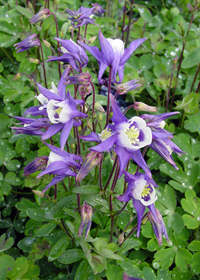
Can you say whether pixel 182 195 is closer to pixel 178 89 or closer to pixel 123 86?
pixel 178 89

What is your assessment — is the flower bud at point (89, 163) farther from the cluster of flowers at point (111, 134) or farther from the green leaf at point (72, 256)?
the green leaf at point (72, 256)

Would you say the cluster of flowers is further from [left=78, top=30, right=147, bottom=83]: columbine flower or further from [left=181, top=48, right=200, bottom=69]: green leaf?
[left=181, top=48, right=200, bottom=69]: green leaf

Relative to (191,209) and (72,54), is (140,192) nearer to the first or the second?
(72,54)

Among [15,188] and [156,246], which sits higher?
[156,246]

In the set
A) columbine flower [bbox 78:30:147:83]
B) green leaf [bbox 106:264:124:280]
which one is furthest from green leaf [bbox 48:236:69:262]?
columbine flower [bbox 78:30:147:83]

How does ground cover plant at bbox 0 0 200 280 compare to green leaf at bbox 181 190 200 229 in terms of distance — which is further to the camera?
green leaf at bbox 181 190 200 229

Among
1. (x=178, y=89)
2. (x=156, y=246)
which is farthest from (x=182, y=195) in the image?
(x=178, y=89)

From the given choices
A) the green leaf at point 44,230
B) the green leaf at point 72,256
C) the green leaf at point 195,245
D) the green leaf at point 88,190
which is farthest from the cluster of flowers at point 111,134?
the green leaf at point 195,245

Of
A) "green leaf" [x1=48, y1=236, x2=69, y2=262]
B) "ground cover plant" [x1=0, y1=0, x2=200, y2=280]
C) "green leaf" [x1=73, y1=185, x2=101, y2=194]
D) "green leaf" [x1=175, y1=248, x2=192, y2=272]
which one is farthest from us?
"green leaf" [x1=175, y1=248, x2=192, y2=272]
